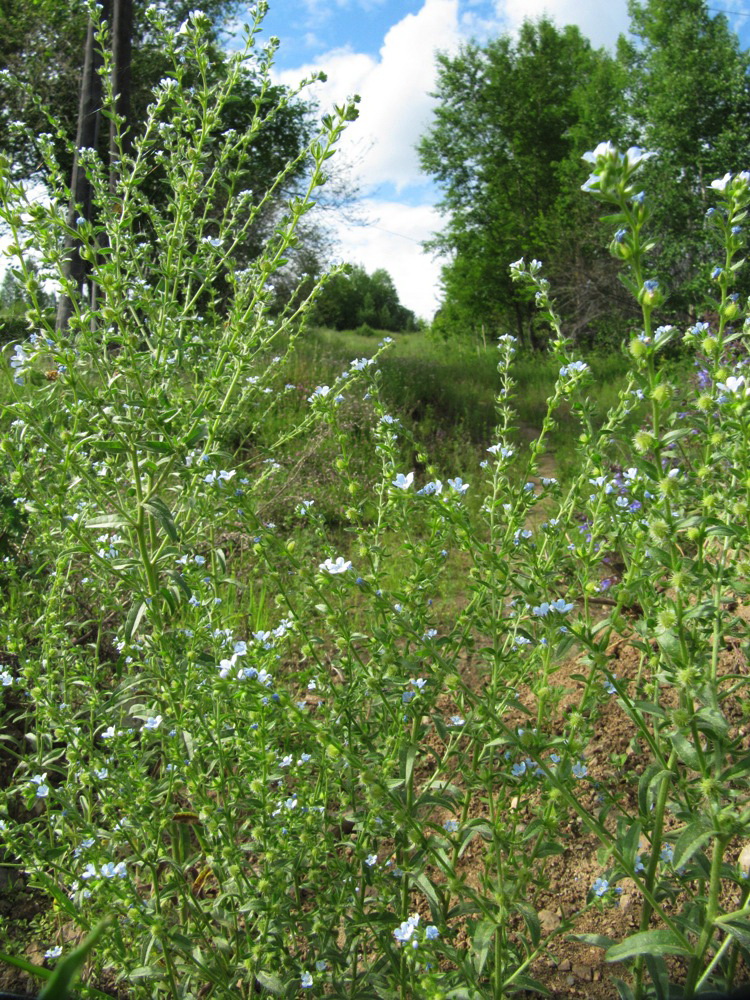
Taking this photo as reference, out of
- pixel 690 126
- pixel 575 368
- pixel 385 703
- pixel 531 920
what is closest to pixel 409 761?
pixel 385 703

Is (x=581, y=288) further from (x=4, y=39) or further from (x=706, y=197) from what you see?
(x=4, y=39)

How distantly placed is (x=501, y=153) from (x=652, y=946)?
25591 millimetres

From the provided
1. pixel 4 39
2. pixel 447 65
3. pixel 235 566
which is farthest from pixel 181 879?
pixel 447 65

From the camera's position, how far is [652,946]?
1.24 meters

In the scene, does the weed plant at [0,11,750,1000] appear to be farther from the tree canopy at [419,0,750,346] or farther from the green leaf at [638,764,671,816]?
the tree canopy at [419,0,750,346]

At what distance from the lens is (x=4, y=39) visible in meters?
13.4

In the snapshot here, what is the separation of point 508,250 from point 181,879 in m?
23.6

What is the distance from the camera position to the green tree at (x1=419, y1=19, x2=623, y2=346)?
76.4 feet

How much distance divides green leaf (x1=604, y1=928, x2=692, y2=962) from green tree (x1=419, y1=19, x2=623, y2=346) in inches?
878

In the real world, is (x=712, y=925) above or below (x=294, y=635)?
below

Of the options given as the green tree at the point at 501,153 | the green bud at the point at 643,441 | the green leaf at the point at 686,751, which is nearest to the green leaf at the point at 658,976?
the green leaf at the point at 686,751

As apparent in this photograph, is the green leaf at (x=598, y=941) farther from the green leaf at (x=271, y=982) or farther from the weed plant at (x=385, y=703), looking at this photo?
the green leaf at (x=271, y=982)

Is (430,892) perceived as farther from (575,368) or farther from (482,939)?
(575,368)

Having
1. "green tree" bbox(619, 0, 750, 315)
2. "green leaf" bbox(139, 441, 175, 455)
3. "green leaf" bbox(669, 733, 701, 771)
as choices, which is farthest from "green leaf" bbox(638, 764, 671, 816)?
"green tree" bbox(619, 0, 750, 315)
